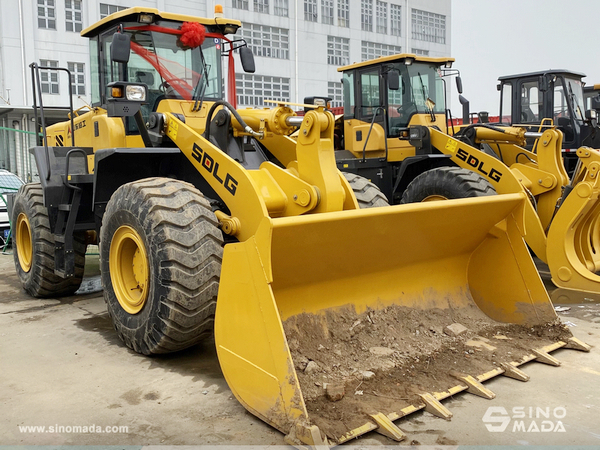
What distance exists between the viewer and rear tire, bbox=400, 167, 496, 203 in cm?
655

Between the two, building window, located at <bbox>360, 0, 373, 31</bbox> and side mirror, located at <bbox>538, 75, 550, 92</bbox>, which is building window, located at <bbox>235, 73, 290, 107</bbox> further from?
side mirror, located at <bbox>538, 75, 550, 92</bbox>

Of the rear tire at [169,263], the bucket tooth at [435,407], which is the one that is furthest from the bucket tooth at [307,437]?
the rear tire at [169,263]

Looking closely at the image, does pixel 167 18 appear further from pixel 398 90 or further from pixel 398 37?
pixel 398 37

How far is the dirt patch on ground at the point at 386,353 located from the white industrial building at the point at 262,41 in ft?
40.1

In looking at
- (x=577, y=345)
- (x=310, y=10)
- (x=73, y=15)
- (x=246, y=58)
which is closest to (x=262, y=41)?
(x=310, y=10)

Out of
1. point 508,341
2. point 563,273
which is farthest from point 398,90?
point 508,341

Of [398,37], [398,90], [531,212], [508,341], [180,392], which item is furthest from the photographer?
[398,37]

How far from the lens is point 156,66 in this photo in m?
5.37

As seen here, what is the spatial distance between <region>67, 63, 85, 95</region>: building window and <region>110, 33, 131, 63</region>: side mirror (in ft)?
59.0

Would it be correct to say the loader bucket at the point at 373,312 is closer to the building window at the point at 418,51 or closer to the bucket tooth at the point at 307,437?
the bucket tooth at the point at 307,437

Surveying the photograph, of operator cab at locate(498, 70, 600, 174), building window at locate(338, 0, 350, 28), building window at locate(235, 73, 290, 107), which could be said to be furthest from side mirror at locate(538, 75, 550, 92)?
building window at locate(338, 0, 350, 28)

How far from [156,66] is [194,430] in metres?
3.42

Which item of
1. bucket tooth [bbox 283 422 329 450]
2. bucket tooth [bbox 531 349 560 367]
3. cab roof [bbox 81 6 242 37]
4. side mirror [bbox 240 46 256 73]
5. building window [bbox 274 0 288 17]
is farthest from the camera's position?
building window [bbox 274 0 288 17]

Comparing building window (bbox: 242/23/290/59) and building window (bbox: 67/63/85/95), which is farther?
building window (bbox: 242/23/290/59)
